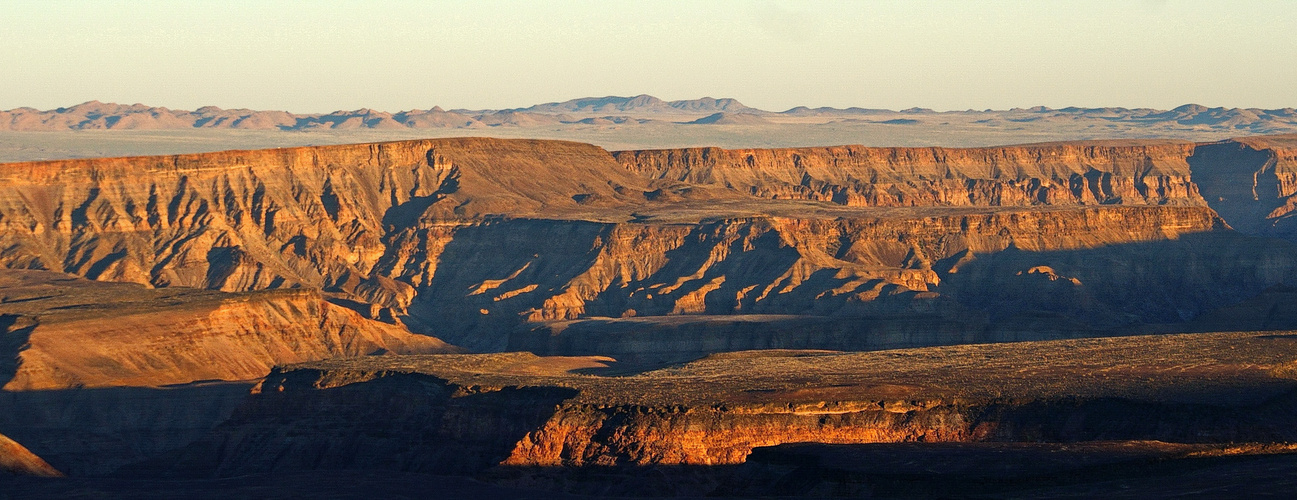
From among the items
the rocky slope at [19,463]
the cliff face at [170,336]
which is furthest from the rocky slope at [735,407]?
the cliff face at [170,336]

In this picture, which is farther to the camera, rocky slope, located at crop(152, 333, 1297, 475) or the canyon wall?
rocky slope, located at crop(152, 333, 1297, 475)

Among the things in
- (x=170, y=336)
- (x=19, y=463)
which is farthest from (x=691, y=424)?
(x=170, y=336)

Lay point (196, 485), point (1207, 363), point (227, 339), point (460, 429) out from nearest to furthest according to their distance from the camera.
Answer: point (196, 485), point (460, 429), point (1207, 363), point (227, 339)

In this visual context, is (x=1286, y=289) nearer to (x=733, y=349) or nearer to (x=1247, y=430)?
(x=733, y=349)

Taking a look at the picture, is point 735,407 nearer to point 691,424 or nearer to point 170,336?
point 691,424

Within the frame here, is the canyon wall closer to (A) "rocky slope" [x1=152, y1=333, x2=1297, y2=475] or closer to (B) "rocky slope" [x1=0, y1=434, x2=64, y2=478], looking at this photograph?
(A) "rocky slope" [x1=152, y1=333, x2=1297, y2=475]

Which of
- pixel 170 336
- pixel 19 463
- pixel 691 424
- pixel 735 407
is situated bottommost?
pixel 170 336

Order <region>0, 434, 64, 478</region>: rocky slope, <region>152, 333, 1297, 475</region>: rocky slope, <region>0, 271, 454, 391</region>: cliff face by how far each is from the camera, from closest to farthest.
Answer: <region>152, 333, 1297, 475</region>: rocky slope < <region>0, 434, 64, 478</region>: rocky slope < <region>0, 271, 454, 391</region>: cliff face

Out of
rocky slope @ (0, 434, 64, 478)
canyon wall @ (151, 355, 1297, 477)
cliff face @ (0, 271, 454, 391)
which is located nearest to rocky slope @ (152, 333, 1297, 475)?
canyon wall @ (151, 355, 1297, 477)

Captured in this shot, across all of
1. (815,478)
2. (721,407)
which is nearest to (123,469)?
(721,407)

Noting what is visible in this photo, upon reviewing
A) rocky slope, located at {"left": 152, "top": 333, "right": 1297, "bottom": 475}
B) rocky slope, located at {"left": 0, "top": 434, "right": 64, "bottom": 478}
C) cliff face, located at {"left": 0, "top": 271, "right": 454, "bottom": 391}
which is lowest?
cliff face, located at {"left": 0, "top": 271, "right": 454, "bottom": 391}

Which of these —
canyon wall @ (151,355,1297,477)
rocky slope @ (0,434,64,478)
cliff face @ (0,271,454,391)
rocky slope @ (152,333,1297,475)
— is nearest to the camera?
canyon wall @ (151,355,1297,477)
